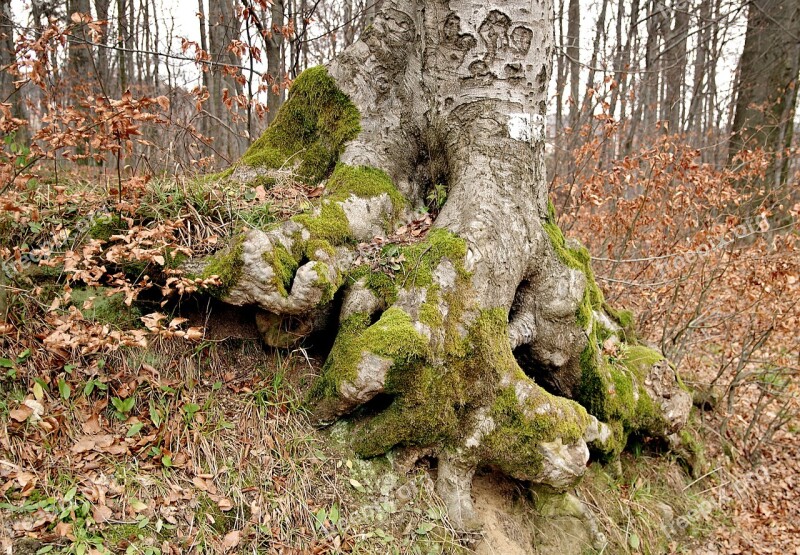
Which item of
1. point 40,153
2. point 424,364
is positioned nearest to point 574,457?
point 424,364

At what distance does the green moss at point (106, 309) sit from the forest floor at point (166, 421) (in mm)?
11

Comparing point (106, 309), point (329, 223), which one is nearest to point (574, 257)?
point (329, 223)

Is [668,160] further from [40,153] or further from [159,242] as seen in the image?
[40,153]

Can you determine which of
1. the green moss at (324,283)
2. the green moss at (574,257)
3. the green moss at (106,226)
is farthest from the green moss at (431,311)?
the green moss at (106,226)

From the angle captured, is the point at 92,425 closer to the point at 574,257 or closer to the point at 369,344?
the point at 369,344

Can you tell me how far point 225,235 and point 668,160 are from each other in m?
5.15

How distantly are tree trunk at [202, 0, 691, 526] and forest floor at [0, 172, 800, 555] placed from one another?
243 mm

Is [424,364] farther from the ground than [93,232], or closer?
closer

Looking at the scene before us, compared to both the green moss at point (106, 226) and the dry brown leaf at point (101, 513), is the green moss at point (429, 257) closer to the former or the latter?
the green moss at point (106, 226)

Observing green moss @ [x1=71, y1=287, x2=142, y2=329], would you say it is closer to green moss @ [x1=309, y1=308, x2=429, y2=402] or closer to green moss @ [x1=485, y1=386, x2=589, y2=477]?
green moss @ [x1=309, y1=308, x2=429, y2=402]

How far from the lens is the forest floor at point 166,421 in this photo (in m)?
2.53

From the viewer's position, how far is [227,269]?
297cm

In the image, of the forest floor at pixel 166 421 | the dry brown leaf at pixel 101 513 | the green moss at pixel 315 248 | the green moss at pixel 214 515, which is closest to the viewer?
the dry brown leaf at pixel 101 513

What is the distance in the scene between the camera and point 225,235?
131 inches
